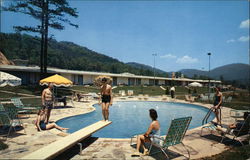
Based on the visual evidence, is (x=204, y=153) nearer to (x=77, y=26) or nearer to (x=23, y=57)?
(x=77, y=26)

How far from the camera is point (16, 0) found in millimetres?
18031

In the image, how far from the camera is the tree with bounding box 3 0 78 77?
60.0 ft

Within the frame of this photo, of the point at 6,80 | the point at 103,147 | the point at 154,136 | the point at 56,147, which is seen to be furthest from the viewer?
the point at 6,80

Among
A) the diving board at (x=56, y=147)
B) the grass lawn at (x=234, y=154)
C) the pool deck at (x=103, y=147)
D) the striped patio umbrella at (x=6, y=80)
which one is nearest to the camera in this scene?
the diving board at (x=56, y=147)

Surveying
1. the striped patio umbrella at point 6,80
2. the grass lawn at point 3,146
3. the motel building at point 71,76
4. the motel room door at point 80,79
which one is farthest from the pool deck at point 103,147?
the motel room door at point 80,79

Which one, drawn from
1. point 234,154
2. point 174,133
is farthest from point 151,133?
point 234,154

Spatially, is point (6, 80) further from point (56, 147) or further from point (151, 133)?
point (151, 133)

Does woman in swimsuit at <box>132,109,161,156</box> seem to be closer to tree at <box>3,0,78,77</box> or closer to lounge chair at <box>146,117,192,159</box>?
lounge chair at <box>146,117,192,159</box>

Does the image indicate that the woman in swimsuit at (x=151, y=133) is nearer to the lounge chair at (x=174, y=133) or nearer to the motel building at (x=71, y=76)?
the lounge chair at (x=174, y=133)

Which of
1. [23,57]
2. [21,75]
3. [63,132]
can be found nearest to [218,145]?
[63,132]

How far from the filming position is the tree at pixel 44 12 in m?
18.3

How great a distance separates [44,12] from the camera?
1881 centimetres

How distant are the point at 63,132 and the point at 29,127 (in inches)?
56.8

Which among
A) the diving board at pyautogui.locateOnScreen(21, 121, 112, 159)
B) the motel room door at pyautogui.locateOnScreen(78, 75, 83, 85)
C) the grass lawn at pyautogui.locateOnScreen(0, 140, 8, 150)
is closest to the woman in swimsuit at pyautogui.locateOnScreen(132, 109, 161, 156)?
the diving board at pyautogui.locateOnScreen(21, 121, 112, 159)
